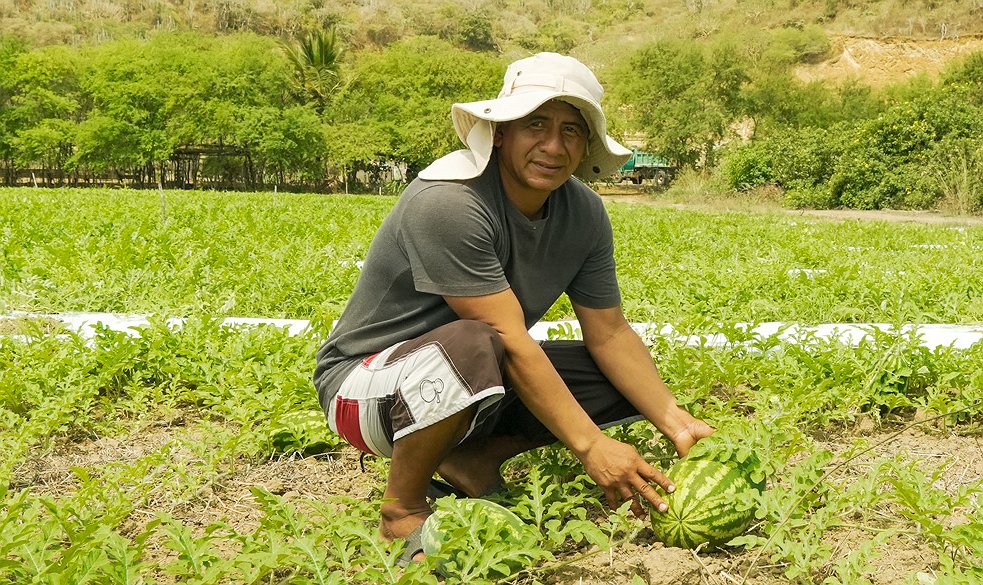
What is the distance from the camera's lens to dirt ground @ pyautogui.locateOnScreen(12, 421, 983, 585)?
249 cm

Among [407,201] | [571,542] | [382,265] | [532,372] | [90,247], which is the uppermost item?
[407,201]

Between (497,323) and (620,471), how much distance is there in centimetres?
59

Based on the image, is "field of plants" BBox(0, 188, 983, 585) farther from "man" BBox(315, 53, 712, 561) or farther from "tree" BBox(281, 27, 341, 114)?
"tree" BBox(281, 27, 341, 114)

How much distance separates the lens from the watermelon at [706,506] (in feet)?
8.50

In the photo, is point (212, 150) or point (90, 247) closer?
point (90, 247)

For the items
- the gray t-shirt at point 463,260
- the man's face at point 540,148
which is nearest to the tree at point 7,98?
the gray t-shirt at point 463,260

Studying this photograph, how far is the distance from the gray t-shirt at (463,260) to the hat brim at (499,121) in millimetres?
67

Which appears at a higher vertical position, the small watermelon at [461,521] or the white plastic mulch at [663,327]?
the small watermelon at [461,521]

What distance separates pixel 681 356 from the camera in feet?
13.1

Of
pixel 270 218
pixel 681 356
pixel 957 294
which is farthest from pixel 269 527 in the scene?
pixel 270 218

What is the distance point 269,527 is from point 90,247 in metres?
6.18

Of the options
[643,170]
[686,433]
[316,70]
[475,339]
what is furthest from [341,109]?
[475,339]

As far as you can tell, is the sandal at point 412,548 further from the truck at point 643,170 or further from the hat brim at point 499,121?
the truck at point 643,170

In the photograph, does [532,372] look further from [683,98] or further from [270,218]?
[683,98]
